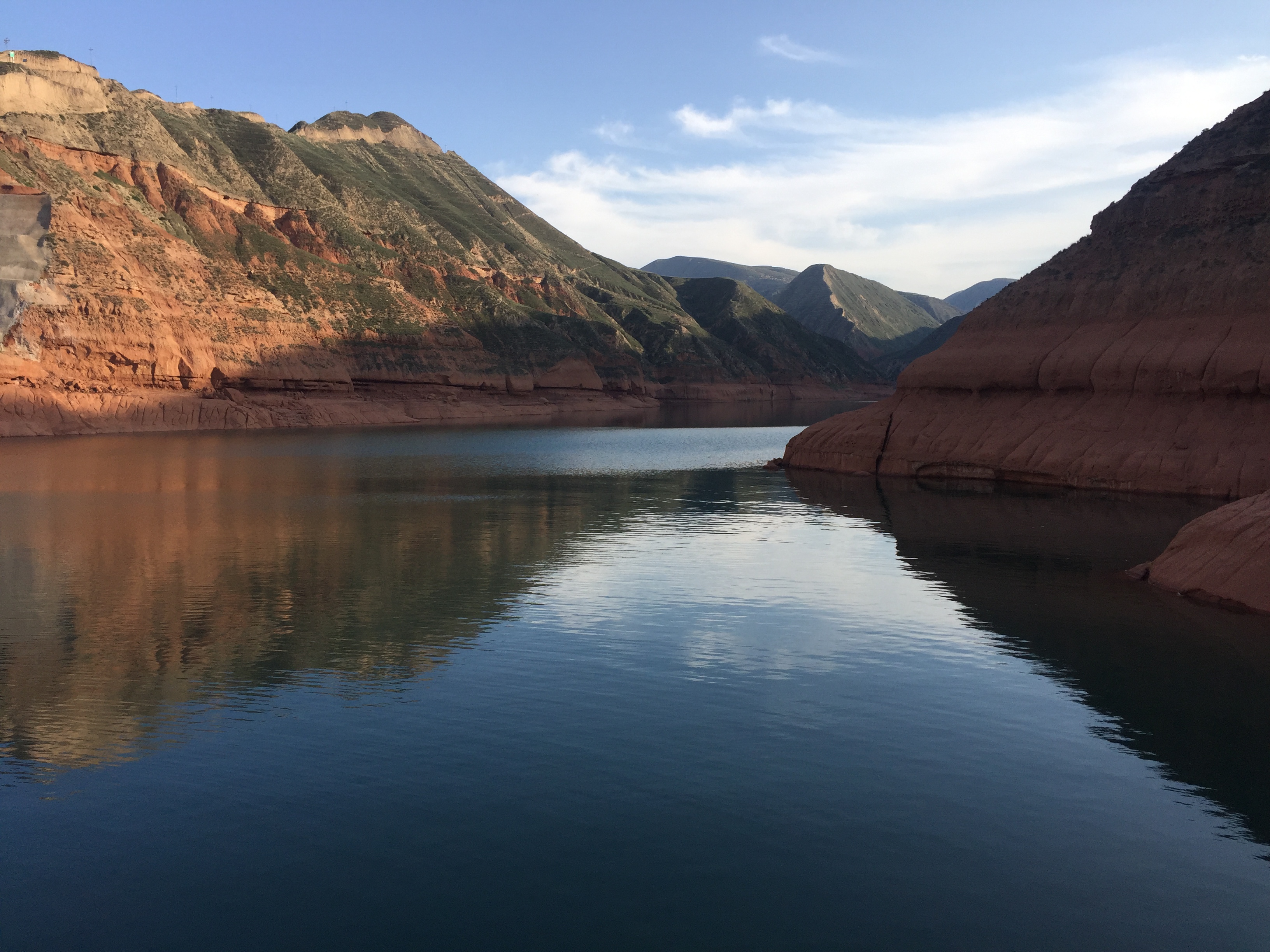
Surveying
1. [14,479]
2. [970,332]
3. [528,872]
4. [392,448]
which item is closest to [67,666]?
[528,872]

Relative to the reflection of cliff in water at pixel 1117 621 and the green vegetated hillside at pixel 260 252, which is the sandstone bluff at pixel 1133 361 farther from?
the green vegetated hillside at pixel 260 252

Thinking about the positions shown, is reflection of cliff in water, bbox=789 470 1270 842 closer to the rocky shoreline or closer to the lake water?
the lake water

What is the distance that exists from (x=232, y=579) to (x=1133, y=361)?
141ft

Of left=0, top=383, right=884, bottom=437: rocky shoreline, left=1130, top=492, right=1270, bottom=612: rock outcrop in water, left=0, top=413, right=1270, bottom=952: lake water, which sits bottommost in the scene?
left=0, top=413, right=1270, bottom=952: lake water

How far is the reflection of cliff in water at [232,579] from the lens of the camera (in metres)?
18.5

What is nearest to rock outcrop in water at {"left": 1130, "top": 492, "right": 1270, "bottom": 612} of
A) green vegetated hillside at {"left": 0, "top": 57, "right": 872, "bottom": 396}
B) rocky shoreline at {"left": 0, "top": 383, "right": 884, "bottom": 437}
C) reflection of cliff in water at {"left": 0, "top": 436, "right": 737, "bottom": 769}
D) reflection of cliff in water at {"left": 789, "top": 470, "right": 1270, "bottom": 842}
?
reflection of cliff in water at {"left": 789, "top": 470, "right": 1270, "bottom": 842}

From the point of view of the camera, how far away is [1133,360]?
159 ft

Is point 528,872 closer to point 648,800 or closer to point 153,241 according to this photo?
point 648,800

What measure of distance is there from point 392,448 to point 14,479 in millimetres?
33897

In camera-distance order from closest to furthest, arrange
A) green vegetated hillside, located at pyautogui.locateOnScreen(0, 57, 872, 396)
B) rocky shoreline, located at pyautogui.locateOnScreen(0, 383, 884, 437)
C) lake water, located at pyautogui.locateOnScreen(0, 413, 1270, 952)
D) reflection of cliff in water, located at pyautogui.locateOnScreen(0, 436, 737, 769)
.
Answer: lake water, located at pyautogui.locateOnScreen(0, 413, 1270, 952), reflection of cliff in water, located at pyautogui.locateOnScreen(0, 436, 737, 769), rocky shoreline, located at pyautogui.locateOnScreen(0, 383, 884, 437), green vegetated hillside, located at pyautogui.locateOnScreen(0, 57, 872, 396)

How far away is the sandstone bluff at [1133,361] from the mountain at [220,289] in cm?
7581

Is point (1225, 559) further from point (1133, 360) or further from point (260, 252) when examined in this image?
point (260, 252)

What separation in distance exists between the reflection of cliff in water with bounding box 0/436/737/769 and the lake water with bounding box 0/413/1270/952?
0.16m

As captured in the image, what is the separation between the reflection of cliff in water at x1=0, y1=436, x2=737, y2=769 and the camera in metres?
18.5
